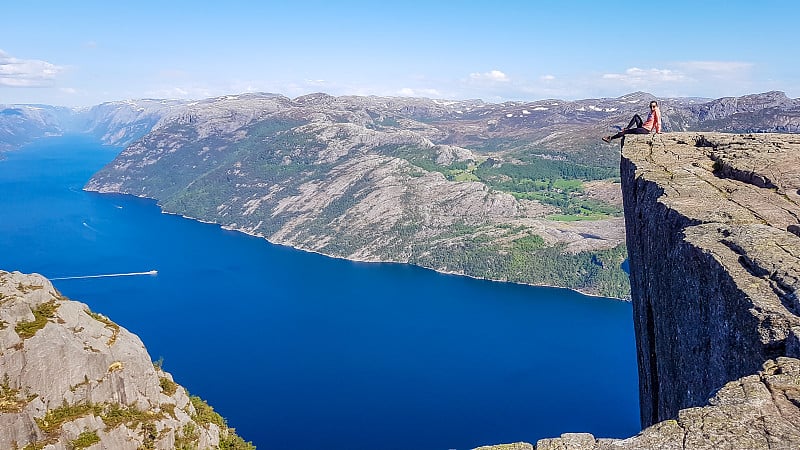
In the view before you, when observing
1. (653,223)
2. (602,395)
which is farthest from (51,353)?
(602,395)

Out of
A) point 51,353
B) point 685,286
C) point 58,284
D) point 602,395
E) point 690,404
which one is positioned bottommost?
point 602,395

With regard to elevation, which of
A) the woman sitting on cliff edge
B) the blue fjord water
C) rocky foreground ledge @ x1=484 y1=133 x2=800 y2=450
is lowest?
the blue fjord water

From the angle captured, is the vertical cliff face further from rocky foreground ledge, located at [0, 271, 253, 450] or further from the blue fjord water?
the blue fjord water

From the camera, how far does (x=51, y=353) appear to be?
115 feet

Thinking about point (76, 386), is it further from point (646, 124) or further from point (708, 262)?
point (708, 262)

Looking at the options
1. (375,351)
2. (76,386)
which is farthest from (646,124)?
(375,351)

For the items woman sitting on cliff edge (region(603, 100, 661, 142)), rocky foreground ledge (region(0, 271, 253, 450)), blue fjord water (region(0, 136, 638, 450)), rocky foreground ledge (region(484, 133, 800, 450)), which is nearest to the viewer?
rocky foreground ledge (region(484, 133, 800, 450))

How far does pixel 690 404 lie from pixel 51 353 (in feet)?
120

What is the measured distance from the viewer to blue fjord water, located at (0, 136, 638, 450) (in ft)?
325

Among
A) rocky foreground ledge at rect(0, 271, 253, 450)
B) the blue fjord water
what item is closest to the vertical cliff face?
rocky foreground ledge at rect(0, 271, 253, 450)

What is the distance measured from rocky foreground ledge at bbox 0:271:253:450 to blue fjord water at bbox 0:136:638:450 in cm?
5703

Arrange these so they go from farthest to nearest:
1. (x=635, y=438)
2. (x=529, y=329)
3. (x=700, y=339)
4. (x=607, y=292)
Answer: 1. (x=607, y=292)
2. (x=529, y=329)
3. (x=700, y=339)
4. (x=635, y=438)

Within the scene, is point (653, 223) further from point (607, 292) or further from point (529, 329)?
point (607, 292)

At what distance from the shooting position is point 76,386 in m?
35.7
